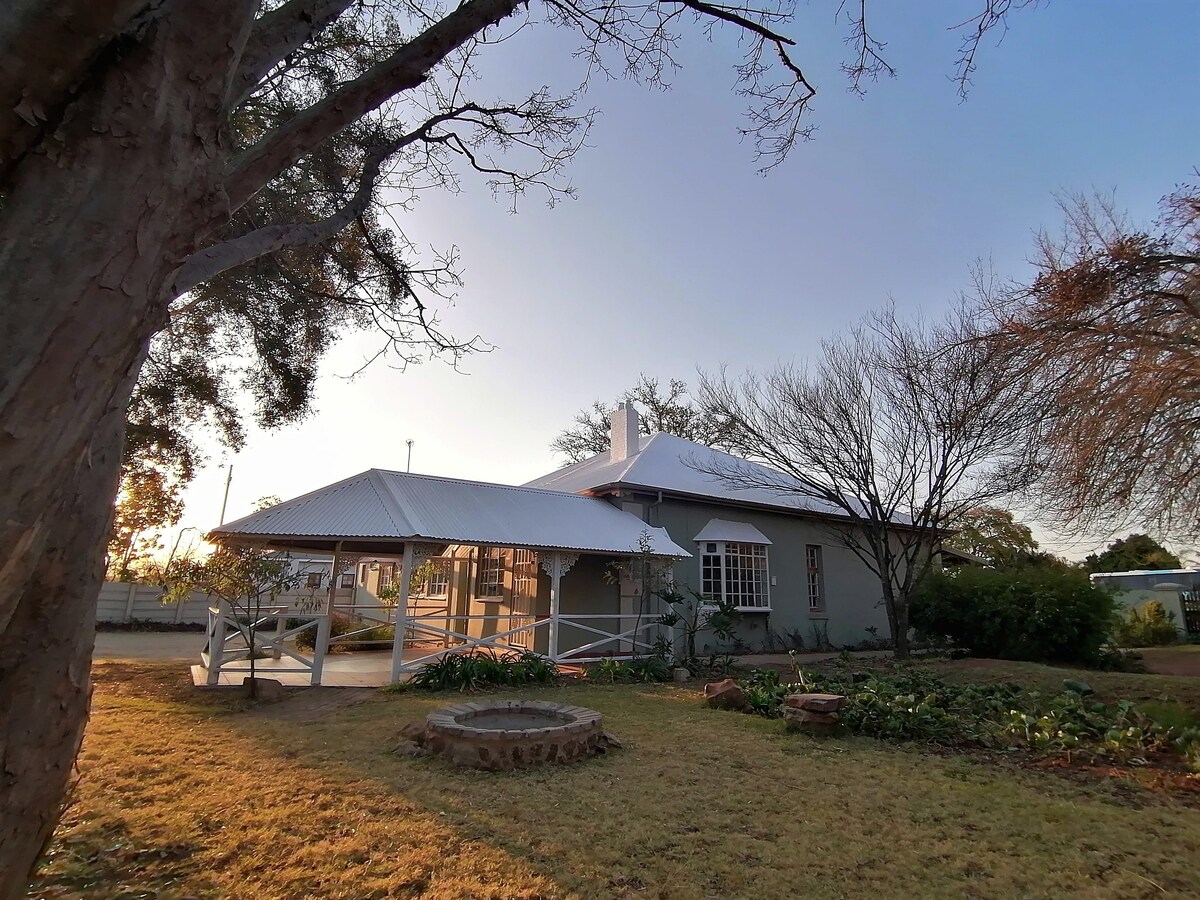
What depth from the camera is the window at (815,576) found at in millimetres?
16922

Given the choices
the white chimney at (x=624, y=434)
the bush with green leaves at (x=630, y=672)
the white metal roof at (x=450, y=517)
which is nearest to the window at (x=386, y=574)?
the white chimney at (x=624, y=434)

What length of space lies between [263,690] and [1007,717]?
902 cm

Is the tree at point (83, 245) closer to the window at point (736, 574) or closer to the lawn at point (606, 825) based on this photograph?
the lawn at point (606, 825)

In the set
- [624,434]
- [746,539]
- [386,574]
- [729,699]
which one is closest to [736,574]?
[746,539]

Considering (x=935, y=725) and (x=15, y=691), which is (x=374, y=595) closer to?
(x=935, y=725)

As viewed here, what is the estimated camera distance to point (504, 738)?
534cm

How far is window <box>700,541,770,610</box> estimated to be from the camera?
48.3 feet

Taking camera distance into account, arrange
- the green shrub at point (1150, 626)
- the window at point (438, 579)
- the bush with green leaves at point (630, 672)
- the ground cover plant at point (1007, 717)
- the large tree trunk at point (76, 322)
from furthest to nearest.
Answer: the green shrub at point (1150, 626) → the window at point (438, 579) → the bush with green leaves at point (630, 672) → the ground cover plant at point (1007, 717) → the large tree trunk at point (76, 322)

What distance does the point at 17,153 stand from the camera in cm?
163

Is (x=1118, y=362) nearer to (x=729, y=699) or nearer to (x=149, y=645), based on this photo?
(x=729, y=699)

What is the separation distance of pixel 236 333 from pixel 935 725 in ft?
36.5

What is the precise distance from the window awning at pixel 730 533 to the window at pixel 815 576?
83.1 inches

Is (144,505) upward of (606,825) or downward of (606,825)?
upward

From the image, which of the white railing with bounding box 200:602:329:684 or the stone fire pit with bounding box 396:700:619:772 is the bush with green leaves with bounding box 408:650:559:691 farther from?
the stone fire pit with bounding box 396:700:619:772
